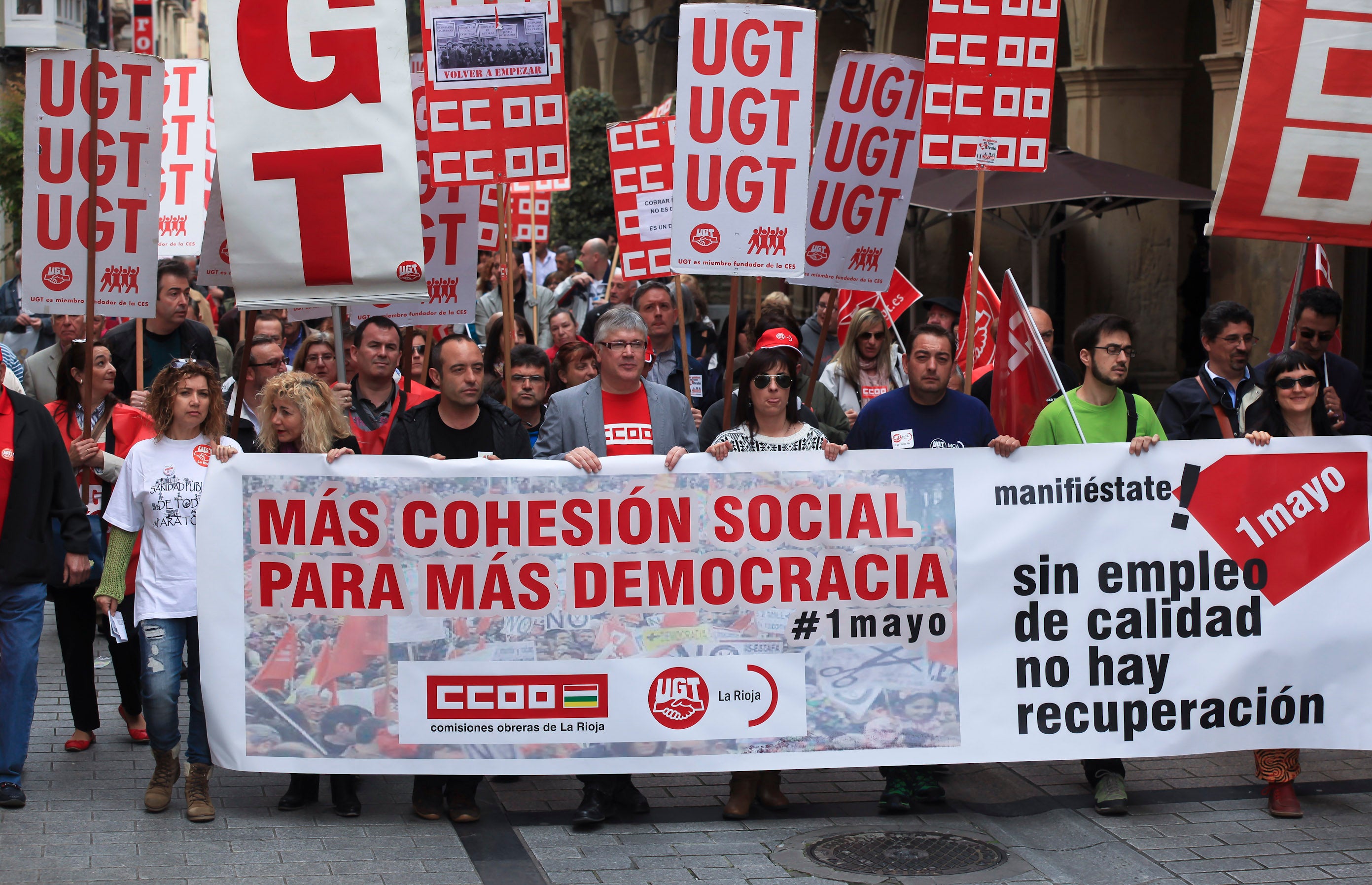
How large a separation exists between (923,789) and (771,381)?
5.59ft

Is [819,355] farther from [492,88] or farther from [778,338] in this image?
[492,88]

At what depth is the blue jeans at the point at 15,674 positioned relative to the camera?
6527 millimetres

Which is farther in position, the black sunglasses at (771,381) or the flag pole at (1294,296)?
the flag pole at (1294,296)

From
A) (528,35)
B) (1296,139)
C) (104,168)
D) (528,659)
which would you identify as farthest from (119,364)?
(1296,139)

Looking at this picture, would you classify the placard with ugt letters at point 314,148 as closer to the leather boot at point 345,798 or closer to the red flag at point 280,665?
the red flag at point 280,665

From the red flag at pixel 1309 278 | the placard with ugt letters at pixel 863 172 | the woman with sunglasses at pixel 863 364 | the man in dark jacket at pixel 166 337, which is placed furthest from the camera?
the woman with sunglasses at pixel 863 364

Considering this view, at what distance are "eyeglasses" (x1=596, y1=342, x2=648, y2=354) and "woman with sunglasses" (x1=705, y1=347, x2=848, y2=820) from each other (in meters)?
0.48

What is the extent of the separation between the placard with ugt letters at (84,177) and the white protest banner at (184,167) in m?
2.28

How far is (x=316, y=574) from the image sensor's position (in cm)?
622

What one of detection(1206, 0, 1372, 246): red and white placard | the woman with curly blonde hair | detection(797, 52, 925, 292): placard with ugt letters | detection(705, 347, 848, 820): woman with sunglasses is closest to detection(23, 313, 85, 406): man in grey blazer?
the woman with curly blonde hair

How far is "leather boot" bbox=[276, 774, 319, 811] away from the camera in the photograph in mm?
6449

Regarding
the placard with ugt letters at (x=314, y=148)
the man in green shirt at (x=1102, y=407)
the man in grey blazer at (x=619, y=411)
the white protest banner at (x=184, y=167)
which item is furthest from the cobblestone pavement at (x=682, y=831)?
the white protest banner at (x=184, y=167)

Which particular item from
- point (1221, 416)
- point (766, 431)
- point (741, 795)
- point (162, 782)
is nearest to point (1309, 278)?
point (1221, 416)

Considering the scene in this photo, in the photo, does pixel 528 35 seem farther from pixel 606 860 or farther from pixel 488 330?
pixel 606 860
